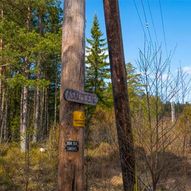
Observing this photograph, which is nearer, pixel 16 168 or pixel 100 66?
pixel 16 168

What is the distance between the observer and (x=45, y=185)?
929 cm

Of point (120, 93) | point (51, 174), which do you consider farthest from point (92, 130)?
point (120, 93)

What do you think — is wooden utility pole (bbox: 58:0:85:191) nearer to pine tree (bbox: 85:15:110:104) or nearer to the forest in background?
the forest in background

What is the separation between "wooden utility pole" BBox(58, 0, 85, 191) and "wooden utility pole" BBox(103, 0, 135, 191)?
5.85 feet

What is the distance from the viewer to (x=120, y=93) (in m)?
5.55

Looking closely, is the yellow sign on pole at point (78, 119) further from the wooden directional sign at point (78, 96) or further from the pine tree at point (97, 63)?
the pine tree at point (97, 63)

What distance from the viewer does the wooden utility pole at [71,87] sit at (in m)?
3.60

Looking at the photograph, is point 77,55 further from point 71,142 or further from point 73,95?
point 71,142

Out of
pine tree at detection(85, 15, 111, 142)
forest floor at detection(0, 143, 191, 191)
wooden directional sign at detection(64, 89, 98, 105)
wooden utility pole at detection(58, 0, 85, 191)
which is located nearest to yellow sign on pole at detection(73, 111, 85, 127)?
wooden utility pole at detection(58, 0, 85, 191)

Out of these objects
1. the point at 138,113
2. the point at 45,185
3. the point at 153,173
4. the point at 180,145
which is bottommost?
the point at 45,185

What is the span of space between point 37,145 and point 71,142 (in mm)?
9366

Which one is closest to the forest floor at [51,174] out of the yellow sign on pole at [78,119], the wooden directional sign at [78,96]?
the wooden directional sign at [78,96]

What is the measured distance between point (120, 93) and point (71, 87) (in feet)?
6.54

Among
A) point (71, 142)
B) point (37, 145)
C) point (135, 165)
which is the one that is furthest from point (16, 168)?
point (71, 142)
